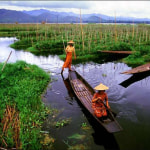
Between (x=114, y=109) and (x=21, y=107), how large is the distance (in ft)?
11.1

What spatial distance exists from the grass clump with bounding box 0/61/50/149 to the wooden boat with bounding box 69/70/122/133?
149 centimetres

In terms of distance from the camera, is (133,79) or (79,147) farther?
(133,79)

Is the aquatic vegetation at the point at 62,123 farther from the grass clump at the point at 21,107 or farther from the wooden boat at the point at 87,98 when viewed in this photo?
the wooden boat at the point at 87,98

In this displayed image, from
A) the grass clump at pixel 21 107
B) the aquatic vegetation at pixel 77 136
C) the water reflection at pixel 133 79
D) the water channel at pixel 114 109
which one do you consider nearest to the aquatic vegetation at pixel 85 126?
the water channel at pixel 114 109

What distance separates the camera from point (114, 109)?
6.57 meters

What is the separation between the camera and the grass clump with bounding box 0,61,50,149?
4.59 m

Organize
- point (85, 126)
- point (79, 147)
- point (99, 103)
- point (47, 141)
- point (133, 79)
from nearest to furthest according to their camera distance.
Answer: point (79, 147) → point (47, 141) → point (99, 103) → point (85, 126) → point (133, 79)

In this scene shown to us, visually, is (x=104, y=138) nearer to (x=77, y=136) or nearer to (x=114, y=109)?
(x=77, y=136)

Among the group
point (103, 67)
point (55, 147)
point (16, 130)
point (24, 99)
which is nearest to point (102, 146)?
point (55, 147)

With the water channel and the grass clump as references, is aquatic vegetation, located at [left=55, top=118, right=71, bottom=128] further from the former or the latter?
the grass clump

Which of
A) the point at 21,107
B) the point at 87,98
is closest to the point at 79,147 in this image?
the point at 87,98

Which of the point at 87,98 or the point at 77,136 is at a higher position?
the point at 87,98

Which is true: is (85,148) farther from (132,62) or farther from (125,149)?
(132,62)

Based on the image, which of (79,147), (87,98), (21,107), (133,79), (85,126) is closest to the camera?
(79,147)
